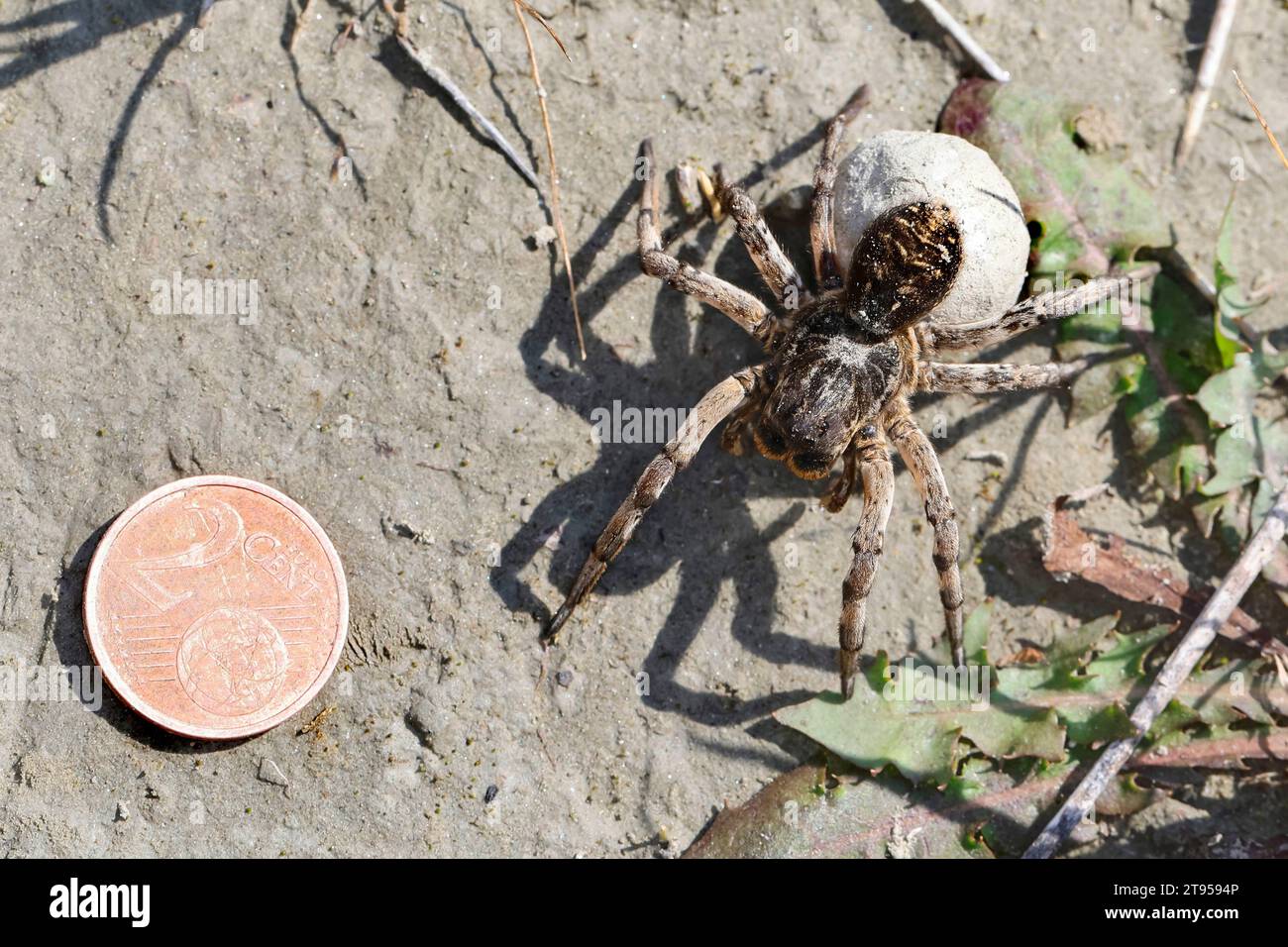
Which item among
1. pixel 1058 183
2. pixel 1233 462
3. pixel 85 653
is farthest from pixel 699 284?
pixel 85 653

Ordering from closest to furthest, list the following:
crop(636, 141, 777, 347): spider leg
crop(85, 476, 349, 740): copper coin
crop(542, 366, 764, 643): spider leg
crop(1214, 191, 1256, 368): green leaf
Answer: crop(85, 476, 349, 740): copper coin → crop(542, 366, 764, 643): spider leg → crop(636, 141, 777, 347): spider leg → crop(1214, 191, 1256, 368): green leaf

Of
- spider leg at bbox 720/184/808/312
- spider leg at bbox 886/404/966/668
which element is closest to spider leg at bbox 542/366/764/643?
spider leg at bbox 720/184/808/312

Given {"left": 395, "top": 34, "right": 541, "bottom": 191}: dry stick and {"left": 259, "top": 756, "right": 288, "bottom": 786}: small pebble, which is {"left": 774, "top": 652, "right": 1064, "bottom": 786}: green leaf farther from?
{"left": 395, "top": 34, "right": 541, "bottom": 191}: dry stick

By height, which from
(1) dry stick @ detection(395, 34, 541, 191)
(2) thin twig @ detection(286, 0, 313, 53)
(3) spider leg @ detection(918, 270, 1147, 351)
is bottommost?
(3) spider leg @ detection(918, 270, 1147, 351)

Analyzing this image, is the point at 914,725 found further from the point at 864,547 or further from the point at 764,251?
the point at 764,251

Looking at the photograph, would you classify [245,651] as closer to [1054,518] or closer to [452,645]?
[452,645]

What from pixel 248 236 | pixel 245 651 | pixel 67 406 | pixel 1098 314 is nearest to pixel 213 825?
pixel 245 651

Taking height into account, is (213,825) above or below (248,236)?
below
